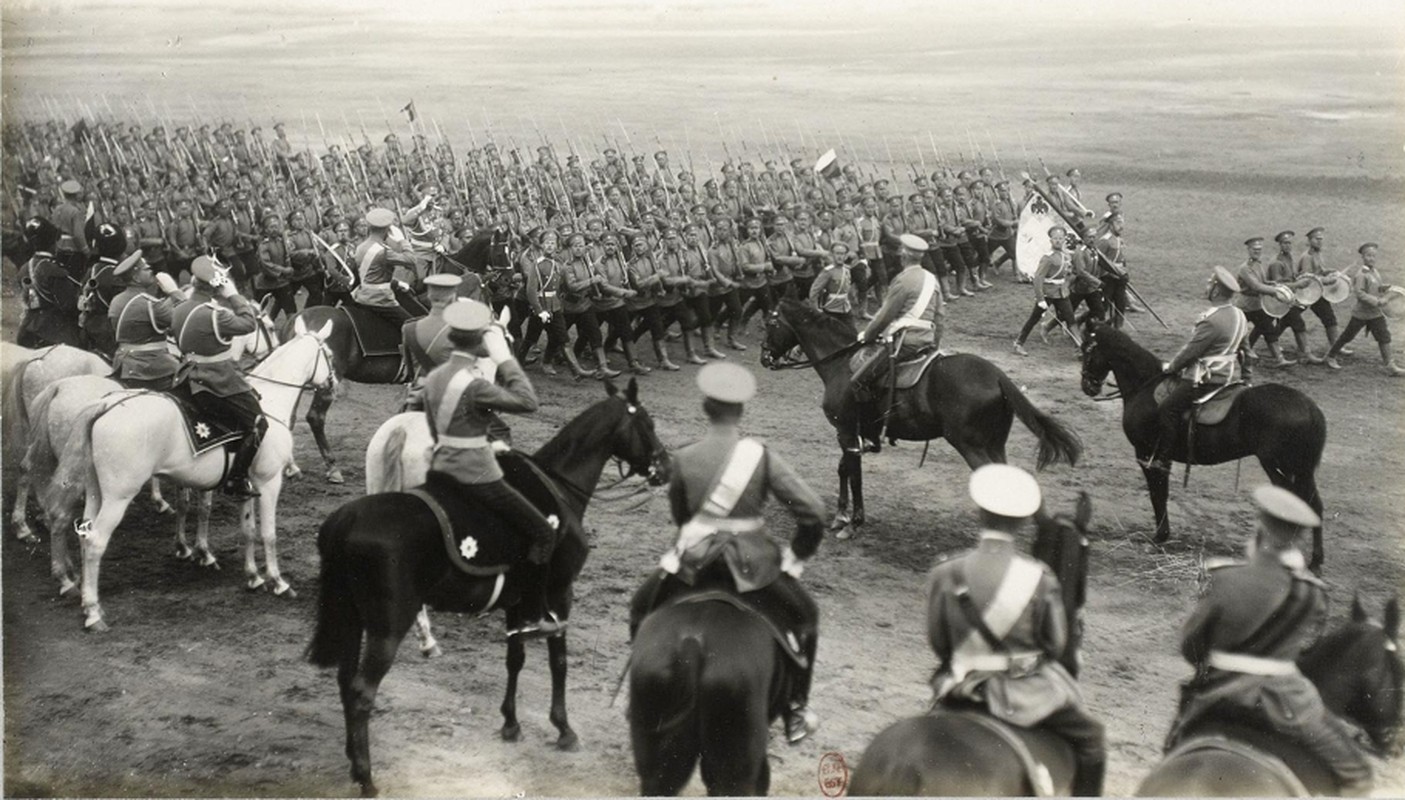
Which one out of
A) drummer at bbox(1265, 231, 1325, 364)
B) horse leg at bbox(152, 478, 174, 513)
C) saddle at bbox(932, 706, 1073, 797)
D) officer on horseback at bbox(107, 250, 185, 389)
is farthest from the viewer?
drummer at bbox(1265, 231, 1325, 364)

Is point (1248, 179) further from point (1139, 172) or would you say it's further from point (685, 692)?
point (685, 692)

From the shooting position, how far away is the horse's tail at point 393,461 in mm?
8547

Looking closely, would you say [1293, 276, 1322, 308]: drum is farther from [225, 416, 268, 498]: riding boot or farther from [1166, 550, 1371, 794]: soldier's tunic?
[225, 416, 268, 498]: riding boot

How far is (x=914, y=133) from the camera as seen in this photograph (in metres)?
19.2

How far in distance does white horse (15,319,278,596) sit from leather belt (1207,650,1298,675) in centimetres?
711

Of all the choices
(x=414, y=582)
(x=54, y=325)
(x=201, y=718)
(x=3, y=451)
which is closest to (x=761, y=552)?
(x=414, y=582)

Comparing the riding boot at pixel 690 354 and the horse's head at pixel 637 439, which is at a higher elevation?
the horse's head at pixel 637 439

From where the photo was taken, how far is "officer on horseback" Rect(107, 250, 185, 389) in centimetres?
958

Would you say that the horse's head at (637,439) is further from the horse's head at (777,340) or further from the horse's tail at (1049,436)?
the horse's head at (777,340)

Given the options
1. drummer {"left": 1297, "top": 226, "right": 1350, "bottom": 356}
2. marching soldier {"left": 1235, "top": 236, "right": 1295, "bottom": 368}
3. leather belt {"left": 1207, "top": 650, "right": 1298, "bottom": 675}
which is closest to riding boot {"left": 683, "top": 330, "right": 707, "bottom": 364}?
marching soldier {"left": 1235, "top": 236, "right": 1295, "bottom": 368}

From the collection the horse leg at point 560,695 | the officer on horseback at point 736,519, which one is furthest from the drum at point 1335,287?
the horse leg at point 560,695

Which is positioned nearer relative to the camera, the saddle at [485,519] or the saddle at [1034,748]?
the saddle at [1034,748]

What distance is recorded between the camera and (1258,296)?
50.2ft

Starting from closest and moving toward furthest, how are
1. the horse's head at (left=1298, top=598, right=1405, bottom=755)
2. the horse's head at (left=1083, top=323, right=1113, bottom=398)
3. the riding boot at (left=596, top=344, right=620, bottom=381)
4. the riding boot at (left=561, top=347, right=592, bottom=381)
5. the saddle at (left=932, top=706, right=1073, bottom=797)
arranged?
the saddle at (left=932, top=706, right=1073, bottom=797) → the horse's head at (left=1298, top=598, right=1405, bottom=755) → the horse's head at (left=1083, top=323, right=1113, bottom=398) → the riding boot at (left=561, top=347, right=592, bottom=381) → the riding boot at (left=596, top=344, right=620, bottom=381)
